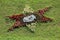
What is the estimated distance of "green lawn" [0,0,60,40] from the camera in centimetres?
1043

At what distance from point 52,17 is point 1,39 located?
113 inches

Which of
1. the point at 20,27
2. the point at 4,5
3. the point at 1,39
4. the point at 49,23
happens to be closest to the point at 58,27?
the point at 49,23

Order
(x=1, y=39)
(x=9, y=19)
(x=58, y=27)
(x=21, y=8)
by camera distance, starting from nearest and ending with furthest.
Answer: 1. (x=1, y=39)
2. (x=58, y=27)
3. (x=9, y=19)
4. (x=21, y=8)

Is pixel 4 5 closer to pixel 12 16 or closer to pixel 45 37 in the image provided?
pixel 12 16

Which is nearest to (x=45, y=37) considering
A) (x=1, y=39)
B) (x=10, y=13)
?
(x=1, y=39)

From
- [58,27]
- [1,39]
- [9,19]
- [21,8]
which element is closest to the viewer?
[1,39]

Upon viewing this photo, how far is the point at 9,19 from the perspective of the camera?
11836mm

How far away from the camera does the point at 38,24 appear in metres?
11.4

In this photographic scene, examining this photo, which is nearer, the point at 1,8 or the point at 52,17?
the point at 52,17

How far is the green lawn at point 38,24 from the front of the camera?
10.4 metres

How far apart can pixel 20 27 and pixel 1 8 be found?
212 centimetres

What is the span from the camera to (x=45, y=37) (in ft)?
34.1

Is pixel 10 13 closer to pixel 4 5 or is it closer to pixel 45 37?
pixel 4 5

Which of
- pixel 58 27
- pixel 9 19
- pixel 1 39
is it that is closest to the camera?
pixel 1 39
